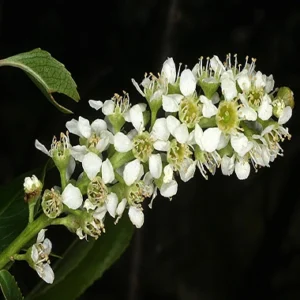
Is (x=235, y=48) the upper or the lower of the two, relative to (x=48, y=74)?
upper

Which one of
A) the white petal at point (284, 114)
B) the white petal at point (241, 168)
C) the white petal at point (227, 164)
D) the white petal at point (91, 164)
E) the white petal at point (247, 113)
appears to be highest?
the white petal at point (284, 114)

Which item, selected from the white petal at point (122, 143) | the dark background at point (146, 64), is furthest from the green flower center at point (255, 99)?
the dark background at point (146, 64)

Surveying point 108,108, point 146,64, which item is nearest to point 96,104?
point 108,108

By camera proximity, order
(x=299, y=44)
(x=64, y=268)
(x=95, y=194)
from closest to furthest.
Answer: (x=95, y=194), (x=64, y=268), (x=299, y=44)

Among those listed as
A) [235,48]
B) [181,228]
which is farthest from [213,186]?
[235,48]

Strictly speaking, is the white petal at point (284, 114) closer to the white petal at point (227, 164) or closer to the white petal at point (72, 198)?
the white petal at point (227, 164)

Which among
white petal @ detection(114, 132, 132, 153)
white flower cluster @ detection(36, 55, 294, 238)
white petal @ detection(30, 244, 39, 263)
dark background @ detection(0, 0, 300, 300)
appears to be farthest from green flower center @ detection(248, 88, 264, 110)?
dark background @ detection(0, 0, 300, 300)

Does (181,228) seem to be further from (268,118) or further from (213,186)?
(268,118)
